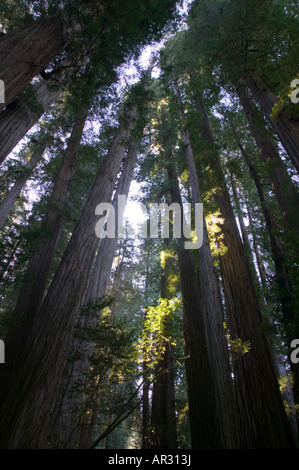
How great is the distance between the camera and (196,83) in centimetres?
673

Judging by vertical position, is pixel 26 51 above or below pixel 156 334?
above

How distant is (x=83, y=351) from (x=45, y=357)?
1001mm

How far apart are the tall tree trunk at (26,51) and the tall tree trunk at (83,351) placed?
399 cm

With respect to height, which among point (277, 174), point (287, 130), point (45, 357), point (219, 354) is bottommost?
point (45, 357)

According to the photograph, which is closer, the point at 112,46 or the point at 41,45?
the point at 41,45

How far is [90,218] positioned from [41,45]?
3252 mm

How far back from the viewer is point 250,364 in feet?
14.2

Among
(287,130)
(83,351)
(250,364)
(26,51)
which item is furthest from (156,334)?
(26,51)

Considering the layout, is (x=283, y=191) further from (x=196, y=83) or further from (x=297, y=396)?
(x=297, y=396)

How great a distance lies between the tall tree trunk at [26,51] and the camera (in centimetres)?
367

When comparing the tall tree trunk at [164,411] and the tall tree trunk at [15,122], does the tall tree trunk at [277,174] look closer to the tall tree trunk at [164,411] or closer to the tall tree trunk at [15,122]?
the tall tree trunk at [164,411]

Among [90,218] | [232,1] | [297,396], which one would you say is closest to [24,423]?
[90,218]

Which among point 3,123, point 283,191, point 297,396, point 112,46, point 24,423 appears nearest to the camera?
point 24,423

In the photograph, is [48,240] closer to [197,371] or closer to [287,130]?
[197,371]
